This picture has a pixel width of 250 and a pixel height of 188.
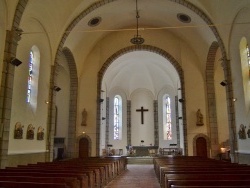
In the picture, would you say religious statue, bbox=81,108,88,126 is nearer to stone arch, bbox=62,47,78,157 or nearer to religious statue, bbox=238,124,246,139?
stone arch, bbox=62,47,78,157

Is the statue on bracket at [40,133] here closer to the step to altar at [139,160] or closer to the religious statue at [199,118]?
the step to altar at [139,160]

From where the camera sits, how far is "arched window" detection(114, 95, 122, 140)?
26031 mm

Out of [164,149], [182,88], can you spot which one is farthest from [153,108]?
[182,88]

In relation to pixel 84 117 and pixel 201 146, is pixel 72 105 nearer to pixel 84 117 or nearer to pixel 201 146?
pixel 84 117

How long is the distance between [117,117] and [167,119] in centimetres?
525

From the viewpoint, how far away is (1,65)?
340 inches

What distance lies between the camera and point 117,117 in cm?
2647

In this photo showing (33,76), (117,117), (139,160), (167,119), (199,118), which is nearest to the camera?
(33,76)

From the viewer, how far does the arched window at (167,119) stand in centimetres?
2560

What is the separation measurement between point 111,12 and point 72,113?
744cm

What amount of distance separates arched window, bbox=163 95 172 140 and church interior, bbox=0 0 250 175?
0.10 meters

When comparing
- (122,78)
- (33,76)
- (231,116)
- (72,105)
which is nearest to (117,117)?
(122,78)

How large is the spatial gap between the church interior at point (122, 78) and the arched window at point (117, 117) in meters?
0.11

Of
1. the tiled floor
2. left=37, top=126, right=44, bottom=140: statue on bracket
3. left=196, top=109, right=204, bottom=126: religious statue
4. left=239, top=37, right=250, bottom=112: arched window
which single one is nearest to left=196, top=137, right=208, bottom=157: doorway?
left=196, top=109, right=204, bottom=126: religious statue
